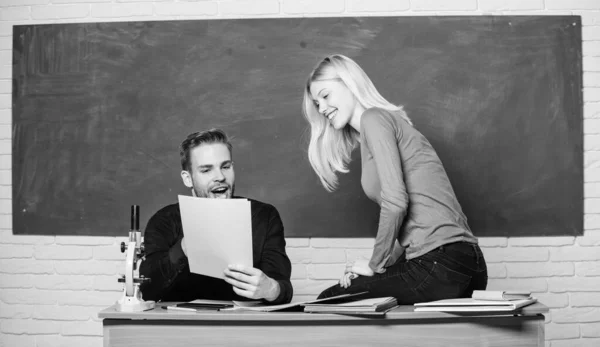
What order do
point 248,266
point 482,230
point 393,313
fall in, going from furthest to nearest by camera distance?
1. point 482,230
2. point 248,266
3. point 393,313

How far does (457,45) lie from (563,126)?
0.61m

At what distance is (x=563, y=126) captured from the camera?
3.00 meters

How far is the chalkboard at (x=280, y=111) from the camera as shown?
9.84 ft

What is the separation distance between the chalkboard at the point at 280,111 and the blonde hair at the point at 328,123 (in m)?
0.22

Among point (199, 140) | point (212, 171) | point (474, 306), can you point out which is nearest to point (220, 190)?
point (212, 171)

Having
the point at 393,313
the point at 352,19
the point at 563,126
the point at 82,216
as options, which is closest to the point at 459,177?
the point at 563,126

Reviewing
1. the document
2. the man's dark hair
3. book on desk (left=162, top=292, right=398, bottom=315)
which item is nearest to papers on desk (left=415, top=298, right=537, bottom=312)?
book on desk (left=162, top=292, right=398, bottom=315)

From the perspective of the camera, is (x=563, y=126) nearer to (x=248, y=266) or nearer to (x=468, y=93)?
(x=468, y=93)

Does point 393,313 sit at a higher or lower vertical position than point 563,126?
lower

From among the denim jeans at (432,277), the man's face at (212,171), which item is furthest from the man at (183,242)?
the denim jeans at (432,277)

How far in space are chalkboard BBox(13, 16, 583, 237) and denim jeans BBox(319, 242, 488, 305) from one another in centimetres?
94

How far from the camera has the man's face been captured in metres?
2.36

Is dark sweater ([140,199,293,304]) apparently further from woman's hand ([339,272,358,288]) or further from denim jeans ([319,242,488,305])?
denim jeans ([319,242,488,305])

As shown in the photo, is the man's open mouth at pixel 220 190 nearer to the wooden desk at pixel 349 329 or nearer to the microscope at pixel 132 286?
the microscope at pixel 132 286
